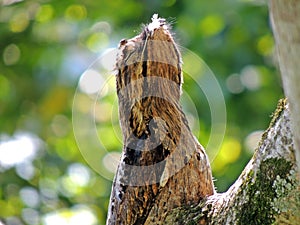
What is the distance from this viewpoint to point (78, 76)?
4.88 metres

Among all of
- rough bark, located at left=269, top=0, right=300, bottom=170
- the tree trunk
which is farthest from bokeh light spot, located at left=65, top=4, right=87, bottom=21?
rough bark, located at left=269, top=0, right=300, bottom=170

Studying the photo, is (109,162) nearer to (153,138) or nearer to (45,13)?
(45,13)

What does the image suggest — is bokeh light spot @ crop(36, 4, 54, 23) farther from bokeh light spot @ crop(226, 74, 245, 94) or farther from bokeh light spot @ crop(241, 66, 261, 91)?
bokeh light spot @ crop(241, 66, 261, 91)

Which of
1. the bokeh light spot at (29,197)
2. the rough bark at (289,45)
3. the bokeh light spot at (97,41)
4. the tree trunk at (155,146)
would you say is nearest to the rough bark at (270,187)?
the tree trunk at (155,146)

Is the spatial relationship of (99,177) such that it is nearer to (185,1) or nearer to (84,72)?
(84,72)

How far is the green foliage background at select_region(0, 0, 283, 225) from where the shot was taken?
189 inches

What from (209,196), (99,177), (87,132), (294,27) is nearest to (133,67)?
(209,196)

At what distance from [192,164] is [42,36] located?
10.8 feet

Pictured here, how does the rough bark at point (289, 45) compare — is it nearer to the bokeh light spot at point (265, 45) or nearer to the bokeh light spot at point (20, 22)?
the bokeh light spot at point (20, 22)

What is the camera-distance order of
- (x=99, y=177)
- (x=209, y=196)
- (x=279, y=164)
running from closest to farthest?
(x=279, y=164), (x=209, y=196), (x=99, y=177)

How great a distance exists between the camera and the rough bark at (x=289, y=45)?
118 centimetres

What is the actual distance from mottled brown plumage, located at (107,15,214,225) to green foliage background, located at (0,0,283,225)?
7.90 ft

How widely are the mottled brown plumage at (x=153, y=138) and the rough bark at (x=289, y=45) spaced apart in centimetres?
89

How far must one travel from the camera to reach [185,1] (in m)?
4.66
